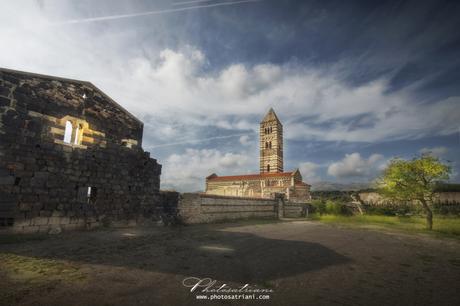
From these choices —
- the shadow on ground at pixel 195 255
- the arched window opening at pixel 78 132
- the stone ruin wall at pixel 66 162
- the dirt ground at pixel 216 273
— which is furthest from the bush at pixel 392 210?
the arched window opening at pixel 78 132

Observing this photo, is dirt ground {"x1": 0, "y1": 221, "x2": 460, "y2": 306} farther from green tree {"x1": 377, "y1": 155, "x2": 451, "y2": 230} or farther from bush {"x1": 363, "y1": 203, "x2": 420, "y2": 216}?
bush {"x1": 363, "y1": 203, "x2": 420, "y2": 216}

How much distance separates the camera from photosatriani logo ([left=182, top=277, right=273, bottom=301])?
11.4 ft

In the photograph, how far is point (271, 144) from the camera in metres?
61.9

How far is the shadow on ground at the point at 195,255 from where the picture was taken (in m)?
4.64

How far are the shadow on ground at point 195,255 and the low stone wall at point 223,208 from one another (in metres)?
5.44

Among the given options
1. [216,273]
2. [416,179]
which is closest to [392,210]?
[416,179]

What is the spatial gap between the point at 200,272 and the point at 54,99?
390 inches

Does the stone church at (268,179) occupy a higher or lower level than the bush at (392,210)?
higher

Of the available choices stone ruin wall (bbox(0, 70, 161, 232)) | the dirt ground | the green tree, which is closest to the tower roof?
the green tree

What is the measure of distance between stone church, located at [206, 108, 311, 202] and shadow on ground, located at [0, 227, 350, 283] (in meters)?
29.8

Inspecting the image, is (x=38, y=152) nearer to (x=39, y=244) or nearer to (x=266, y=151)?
(x=39, y=244)

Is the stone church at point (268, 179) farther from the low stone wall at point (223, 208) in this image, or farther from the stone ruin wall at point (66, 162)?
the stone ruin wall at point (66, 162)

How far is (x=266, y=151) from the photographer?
6216cm

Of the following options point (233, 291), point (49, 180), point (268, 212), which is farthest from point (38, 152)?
point (268, 212)
